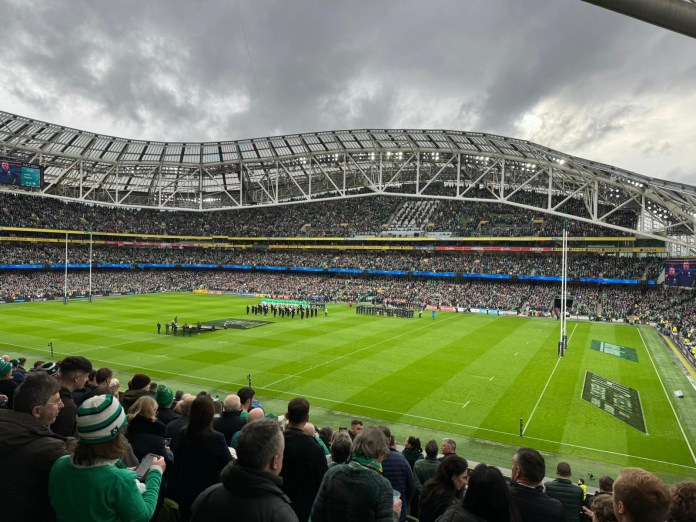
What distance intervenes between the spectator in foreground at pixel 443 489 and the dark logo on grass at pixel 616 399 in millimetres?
15787

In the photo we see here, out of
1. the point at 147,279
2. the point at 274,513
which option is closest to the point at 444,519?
the point at 274,513

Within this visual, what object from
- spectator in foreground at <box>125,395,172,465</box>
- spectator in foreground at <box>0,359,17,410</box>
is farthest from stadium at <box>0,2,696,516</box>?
spectator in foreground at <box>125,395,172,465</box>

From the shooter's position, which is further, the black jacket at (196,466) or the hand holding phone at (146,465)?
the black jacket at (196,466)

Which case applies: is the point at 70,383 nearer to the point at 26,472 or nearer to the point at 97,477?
the point at 26,472

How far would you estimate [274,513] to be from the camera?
2.55 metres

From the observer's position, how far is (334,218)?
77.7 meters

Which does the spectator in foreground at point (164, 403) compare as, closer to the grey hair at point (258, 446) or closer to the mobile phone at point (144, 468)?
the mobile phone at point (144, 468)

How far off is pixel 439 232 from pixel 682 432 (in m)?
49.8

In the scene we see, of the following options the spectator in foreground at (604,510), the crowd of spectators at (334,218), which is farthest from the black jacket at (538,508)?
the crowd of spectators at (334,218)

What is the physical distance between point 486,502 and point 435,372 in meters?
21.2

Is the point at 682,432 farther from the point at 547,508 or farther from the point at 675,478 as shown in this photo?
the point at 547,508

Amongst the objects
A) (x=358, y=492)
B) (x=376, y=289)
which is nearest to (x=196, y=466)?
(x=358, y=492)

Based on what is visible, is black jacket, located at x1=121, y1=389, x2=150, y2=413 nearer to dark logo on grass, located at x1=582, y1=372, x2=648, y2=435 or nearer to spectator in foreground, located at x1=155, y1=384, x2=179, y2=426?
spectator in foreground, located at x1=155, y1=384, x2=179, y2=426

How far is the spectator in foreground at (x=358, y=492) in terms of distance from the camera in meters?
3.46
